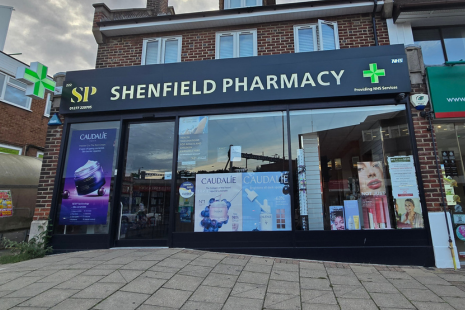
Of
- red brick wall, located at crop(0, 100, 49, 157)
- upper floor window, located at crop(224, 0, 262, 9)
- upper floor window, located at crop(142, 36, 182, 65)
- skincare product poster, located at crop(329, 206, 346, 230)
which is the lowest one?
skincare product poster, located at crop(329, 206, 346, 230)

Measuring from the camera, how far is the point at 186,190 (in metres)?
5.51

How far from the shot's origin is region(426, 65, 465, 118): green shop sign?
5121 mm

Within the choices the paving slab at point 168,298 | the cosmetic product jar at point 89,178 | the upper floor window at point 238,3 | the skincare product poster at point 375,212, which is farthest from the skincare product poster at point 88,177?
the skincare product poster at point 375,212

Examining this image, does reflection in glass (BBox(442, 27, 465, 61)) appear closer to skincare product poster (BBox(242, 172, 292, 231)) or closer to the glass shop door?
skincare product poster (BBox(242, 172, 292, 231))

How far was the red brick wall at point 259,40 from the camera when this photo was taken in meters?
6.32

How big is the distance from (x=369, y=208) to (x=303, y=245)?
163cm

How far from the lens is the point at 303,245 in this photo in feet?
16.1

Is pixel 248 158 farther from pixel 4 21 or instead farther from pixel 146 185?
pixel 4 21

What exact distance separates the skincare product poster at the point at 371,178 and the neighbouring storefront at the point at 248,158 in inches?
0.8

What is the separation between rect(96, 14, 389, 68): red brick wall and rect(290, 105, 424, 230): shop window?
6.96 ft

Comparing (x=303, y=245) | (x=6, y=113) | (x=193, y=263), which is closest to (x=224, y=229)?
(x=193, y=263)

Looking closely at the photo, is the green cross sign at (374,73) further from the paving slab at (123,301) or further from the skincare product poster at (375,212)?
the paving slab at (123,301)

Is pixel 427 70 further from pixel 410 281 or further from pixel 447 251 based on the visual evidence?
pixel 410 281

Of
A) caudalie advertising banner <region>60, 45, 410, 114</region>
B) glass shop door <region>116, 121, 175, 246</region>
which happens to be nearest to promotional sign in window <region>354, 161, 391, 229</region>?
caudalie advertising banner <region>60, 45, 410, 114</region>
